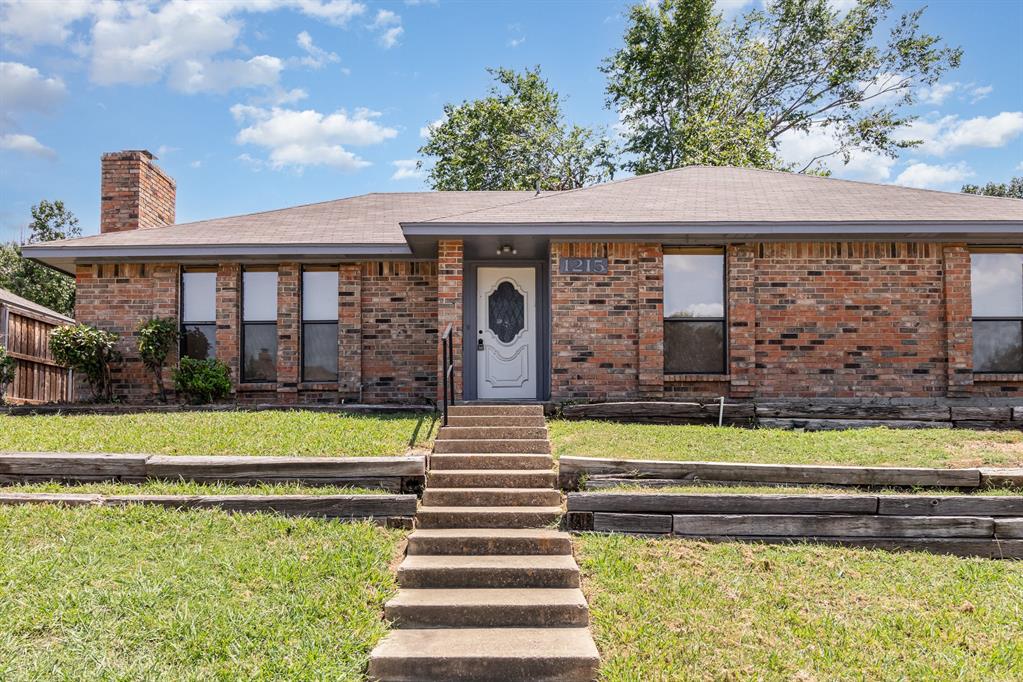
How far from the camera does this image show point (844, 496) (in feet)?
21.8

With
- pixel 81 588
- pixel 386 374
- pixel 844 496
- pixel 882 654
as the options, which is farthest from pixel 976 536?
pixel 386 374

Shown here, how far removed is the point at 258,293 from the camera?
12398 mm

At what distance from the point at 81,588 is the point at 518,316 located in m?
7.58

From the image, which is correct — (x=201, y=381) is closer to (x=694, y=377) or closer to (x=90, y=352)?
(x=90, y=352)

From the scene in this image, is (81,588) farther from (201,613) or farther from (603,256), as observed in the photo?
(603,256)

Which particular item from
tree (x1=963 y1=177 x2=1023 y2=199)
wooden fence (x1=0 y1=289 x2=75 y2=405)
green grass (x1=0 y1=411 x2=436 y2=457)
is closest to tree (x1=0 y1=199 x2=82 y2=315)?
wooden fence (x1=0 y1=289 x2=75 y2=405)

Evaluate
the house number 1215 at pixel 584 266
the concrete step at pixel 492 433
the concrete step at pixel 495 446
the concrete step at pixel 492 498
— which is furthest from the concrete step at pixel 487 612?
the house number 1215 at pixel 584 266

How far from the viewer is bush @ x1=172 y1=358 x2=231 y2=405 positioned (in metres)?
11.7

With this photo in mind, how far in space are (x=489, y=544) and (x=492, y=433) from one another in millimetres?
2408

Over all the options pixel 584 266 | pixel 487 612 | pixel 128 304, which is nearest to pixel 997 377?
pixel 584 266

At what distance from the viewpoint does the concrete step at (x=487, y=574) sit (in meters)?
5.88

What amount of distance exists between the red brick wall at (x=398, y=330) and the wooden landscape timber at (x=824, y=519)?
5.78 meters

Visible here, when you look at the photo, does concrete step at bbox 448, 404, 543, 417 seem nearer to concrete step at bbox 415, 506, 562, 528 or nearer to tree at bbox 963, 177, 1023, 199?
concrete step at bbox 415, 506, 562, 528

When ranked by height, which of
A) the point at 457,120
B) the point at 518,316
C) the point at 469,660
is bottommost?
the point at 469,660
